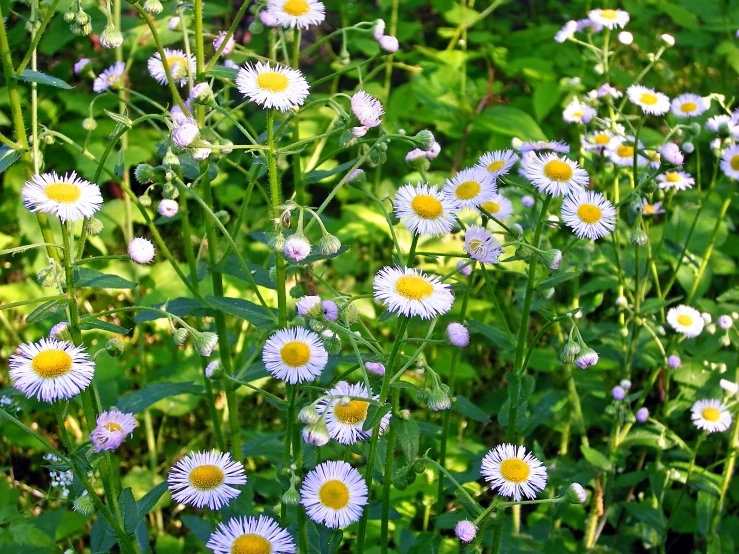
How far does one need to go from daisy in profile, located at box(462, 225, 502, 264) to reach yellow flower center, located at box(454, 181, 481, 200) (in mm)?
112

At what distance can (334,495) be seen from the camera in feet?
4.08

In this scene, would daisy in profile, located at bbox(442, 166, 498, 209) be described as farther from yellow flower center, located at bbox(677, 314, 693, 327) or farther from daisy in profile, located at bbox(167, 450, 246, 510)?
yellow flower center, located at bbox(677, 314, 693, 327)

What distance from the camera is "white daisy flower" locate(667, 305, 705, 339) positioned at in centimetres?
206

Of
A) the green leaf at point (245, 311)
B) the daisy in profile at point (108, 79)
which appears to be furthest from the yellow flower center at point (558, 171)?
the daisy in profile at point (108, 79)

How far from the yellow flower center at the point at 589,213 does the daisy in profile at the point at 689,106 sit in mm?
914

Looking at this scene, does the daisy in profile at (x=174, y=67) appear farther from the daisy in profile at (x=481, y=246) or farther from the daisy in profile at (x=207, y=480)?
the daisy in profile at (x=207, y=480)

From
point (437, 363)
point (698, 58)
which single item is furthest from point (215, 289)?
point (698, 58)

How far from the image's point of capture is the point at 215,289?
5.60 ft

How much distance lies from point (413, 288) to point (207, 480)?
0.49 metres

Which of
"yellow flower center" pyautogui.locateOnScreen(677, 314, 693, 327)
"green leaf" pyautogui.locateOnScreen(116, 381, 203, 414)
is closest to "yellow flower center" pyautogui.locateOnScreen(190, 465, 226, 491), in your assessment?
"green leaf" pyautogui.locateOnScreen(116, 381, 203, 414)

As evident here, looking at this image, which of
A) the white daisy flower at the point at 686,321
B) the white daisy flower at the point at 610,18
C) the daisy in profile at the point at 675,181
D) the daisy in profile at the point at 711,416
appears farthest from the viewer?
the white daisy flower at the point at 610,18

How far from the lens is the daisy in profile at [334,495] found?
1225mm

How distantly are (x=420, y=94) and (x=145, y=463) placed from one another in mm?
1682

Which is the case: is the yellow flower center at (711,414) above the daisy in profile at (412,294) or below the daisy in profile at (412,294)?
above
